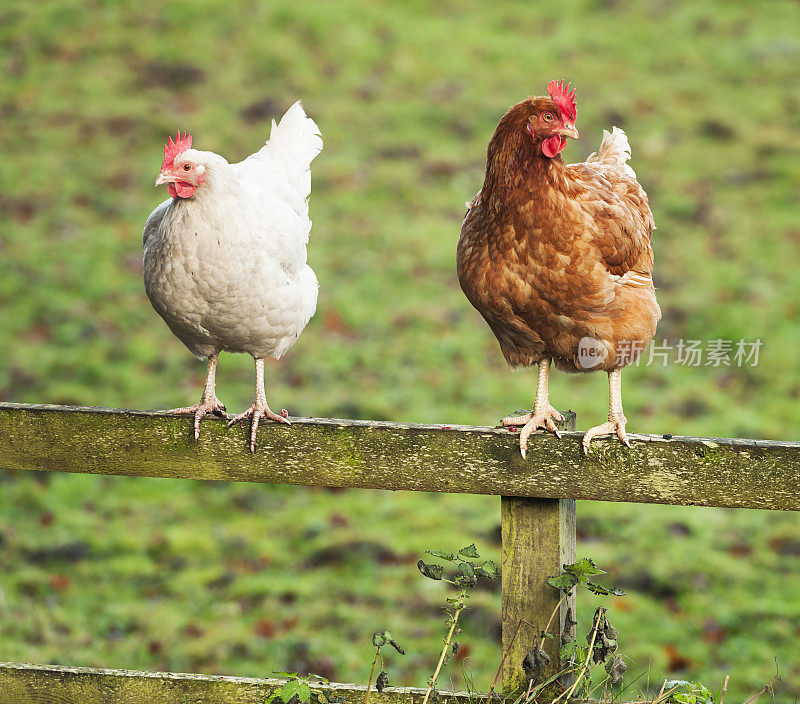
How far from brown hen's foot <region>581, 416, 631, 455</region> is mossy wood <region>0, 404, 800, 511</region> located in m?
0.02

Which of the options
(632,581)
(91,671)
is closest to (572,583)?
(91,671)

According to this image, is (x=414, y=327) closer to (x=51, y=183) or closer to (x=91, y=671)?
(x=51, y=183)

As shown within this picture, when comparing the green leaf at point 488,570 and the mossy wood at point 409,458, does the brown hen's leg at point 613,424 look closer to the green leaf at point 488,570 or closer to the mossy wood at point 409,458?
the mossy wood at point 409,458

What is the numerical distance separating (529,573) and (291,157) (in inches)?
70.8

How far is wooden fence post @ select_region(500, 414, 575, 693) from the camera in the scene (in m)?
2.20

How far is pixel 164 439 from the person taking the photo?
2346mm

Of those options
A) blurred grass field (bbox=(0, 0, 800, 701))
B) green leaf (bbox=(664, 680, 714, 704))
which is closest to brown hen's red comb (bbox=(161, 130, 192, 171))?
green leaf (bbox=(664, 680, 714, 704))

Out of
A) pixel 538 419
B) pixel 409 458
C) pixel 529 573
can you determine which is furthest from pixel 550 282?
pixel 529 573

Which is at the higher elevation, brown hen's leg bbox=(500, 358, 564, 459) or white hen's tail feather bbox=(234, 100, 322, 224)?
white hen's tail feather bbox=(234, 100, 322, 224)

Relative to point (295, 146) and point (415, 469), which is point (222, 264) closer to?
point (415, 469)

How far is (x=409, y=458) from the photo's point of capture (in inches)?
87.4

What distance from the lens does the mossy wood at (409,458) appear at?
210cm

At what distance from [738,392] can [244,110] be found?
5.71 m

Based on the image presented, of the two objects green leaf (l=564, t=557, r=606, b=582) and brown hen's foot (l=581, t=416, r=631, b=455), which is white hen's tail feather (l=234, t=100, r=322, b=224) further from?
green leaf (l=564, t=557, r=606, b=582)
